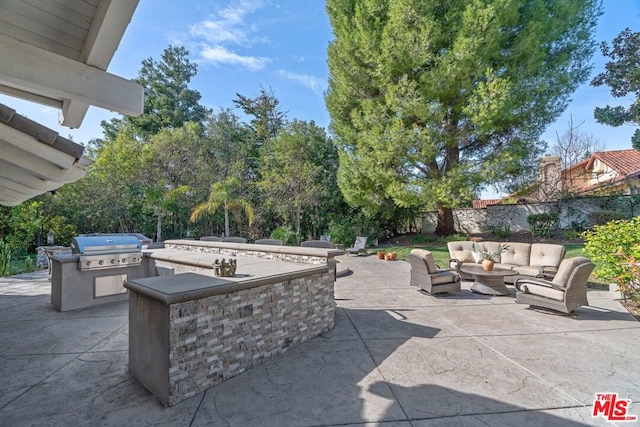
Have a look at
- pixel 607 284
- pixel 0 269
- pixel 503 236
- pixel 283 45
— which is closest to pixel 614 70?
pixel 503 236

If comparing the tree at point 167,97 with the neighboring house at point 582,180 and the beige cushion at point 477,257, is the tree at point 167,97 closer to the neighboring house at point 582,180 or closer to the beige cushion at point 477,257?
the beige cushion at point 477,257

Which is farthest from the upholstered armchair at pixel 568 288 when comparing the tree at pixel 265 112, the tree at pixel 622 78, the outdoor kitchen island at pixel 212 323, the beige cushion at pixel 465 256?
the tree at pixel 265 112

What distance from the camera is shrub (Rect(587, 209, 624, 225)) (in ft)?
37.6

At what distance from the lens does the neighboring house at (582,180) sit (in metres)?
13.2

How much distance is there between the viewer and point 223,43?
1216cm

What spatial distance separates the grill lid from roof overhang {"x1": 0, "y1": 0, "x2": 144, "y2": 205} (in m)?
3.56

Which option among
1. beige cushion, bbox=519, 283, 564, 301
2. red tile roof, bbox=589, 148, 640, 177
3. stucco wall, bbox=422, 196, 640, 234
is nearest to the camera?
beige cushion, bbox=519, 283, 564, 301

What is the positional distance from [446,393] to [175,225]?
55.4ft

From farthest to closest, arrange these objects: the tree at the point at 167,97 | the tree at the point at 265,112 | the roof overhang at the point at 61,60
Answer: the tree at the point at 167,97 < the tree at the point at 265,112 < the roof overhang at the point at 61,60

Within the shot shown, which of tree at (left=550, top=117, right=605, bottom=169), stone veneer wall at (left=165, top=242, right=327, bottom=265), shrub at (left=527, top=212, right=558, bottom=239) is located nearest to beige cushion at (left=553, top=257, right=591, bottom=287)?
stone veneer wall at (left=165, top=242, right=327, bottom=265)

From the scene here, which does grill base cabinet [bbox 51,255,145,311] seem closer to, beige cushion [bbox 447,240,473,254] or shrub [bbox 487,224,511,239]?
beige cushion [bbox 447,240,473,254]

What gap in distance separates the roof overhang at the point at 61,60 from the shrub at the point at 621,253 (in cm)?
796

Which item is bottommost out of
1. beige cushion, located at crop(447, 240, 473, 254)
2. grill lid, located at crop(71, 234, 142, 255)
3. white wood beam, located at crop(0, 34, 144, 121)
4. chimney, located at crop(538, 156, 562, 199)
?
beige cushion, located at crop(447, 240, 473, 254)

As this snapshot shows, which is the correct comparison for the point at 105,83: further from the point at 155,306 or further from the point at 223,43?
the point at 223,43
